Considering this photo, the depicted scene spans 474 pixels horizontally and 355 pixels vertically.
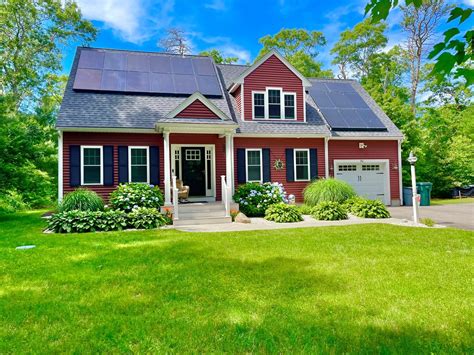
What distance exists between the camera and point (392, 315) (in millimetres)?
3191

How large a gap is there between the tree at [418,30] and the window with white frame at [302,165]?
45.9 ft

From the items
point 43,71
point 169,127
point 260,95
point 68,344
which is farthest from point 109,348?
point 43,71

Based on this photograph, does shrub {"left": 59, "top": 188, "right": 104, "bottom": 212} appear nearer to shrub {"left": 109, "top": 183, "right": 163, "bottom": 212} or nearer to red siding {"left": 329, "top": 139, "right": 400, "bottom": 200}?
shrub {"left": 109, "top": 183, "right": 163, "bottom": 212}

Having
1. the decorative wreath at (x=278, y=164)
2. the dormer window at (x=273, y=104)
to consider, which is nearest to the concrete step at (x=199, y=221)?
the decorative wreath at (x=278, y=164)

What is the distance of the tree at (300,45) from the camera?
27969mm

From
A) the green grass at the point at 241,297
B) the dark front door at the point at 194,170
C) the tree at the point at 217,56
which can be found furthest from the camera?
the tree at the point at 217,56

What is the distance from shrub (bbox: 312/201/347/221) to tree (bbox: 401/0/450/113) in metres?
16.6

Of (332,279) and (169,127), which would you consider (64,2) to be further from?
(332,279)

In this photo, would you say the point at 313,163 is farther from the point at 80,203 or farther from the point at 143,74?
the point at 80,203

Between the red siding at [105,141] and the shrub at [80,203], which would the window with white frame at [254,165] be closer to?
the red siding at [105,141]

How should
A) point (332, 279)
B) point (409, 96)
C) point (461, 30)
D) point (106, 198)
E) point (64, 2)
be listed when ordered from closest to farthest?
point (461, 30) < point (332, 279) < point (106, 198) < point (64, 2) < point (409, 96)

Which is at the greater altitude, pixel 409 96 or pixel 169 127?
pixel 409 96

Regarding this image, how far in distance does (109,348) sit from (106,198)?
9.81 m

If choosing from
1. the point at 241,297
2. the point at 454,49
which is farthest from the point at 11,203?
the point at 454,49
